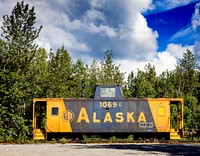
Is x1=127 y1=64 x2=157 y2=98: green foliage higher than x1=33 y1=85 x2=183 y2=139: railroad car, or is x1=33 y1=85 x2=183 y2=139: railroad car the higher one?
x1=127 y1=64 x2=157 y2=98: green foliage

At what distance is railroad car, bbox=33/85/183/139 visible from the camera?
23203 mm

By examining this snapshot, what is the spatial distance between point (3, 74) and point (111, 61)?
2479 cm

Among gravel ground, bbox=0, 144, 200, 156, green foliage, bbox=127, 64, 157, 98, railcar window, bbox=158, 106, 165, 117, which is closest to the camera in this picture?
gravel ground, bbox=0, 144, 200, 156

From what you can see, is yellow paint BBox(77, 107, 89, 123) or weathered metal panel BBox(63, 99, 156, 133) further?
yellow paint BBox(77, 107, 89, 123)

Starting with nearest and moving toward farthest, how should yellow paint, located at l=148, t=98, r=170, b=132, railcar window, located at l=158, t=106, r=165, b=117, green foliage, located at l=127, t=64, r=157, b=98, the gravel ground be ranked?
the gravel ground, yellow paint, located at l=148, t=98, r=170, b=132, railcar window, located at l=158, t=106, r=165, b=117, green foliage, located at l=127, t=64, r=157, b=98

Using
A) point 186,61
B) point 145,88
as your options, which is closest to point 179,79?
point 186,61

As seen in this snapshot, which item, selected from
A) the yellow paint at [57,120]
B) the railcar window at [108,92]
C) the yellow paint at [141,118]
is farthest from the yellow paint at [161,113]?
the yellow paint at [57,120]

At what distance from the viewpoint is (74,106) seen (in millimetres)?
23406

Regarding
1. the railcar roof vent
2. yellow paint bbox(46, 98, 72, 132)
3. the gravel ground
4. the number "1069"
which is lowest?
the gravel ground

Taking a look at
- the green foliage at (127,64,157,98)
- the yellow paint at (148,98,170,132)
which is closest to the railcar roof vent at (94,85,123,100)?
the yellow paint at (148,98,170,132)

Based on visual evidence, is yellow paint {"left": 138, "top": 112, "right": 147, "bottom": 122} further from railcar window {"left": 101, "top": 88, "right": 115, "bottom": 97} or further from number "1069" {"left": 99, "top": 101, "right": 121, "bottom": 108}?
railcar window {"left": 101, "top": 88, "right": 115, "bottom": 97}

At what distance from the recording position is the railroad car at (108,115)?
914 inches

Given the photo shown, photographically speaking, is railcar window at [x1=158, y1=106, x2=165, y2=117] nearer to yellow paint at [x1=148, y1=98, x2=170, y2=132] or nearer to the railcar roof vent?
yellow paint at [x1=148, y1=98, x2=170, y2=132]

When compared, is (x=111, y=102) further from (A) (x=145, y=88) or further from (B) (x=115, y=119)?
(A) (x=145, y=88)
